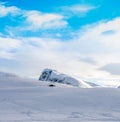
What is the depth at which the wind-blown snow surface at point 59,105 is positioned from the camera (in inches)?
482

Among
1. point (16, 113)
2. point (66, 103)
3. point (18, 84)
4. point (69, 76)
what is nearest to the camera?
point (16, 113)

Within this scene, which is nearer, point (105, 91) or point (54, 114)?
point (54, 114)

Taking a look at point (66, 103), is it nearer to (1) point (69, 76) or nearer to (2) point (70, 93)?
(2) point (70, 93)

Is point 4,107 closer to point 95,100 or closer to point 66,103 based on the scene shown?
point 66,103

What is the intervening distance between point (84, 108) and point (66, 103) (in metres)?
1.13

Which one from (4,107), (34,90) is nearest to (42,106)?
(4,107)

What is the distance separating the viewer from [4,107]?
1402 cm

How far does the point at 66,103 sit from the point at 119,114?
2746 millimetres

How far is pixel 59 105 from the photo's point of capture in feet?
48.5

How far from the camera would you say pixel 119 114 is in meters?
13.2

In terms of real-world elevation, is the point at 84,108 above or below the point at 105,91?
below

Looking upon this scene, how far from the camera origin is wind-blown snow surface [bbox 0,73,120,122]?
1224cm

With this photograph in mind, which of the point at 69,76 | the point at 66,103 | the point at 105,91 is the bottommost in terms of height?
the point at 66,103

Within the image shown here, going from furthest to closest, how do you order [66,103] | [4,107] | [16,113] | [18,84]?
[18,84] < [66,103] < [4,107] < [16,113]
